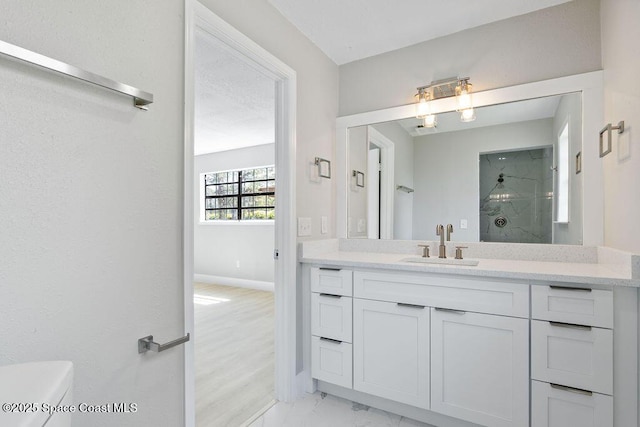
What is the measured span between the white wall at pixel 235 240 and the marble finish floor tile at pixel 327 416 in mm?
3239

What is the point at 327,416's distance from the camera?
183 cm

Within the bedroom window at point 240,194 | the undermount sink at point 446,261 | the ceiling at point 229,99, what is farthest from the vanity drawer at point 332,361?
the bedroom window at point 240,194

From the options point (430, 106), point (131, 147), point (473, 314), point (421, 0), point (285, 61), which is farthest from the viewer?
point (430, 106)

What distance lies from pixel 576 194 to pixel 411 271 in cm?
110

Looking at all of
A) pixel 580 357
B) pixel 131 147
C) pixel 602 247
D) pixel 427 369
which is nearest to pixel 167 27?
pixel 131 147

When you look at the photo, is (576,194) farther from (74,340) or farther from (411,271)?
(74,340)

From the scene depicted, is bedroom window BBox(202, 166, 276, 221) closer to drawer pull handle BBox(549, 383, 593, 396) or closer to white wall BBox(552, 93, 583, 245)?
white wall BBox(552, 93, 583, 245)

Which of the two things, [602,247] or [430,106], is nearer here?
[602,247]

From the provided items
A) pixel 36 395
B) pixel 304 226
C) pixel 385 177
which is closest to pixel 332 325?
pixel 304 226

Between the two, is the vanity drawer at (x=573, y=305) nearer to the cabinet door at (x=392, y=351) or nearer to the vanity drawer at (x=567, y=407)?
the vanity drawer at (x=567, y=407)

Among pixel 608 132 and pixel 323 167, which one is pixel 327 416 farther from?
pixel 608 132

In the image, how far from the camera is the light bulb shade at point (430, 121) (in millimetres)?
2298

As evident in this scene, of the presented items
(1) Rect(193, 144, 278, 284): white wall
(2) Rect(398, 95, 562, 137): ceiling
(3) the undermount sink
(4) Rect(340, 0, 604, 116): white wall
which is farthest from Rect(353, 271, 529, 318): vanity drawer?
(1) Rect(193, 144, 278, 284): white wall

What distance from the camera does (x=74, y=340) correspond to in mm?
979
